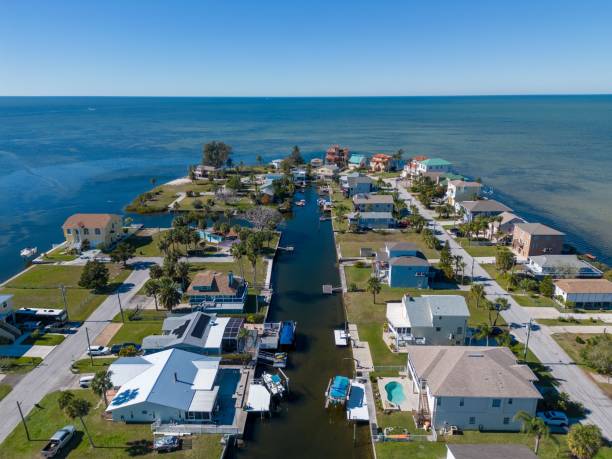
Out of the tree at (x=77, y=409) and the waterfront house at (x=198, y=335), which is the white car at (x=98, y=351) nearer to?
the waterfront house at (x=198, y=335)

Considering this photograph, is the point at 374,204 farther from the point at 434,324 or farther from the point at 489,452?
the point at 489,452

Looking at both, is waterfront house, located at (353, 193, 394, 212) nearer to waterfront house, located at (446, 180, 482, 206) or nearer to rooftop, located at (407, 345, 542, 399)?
waterfront house, located at (446, 180, 482, 206)

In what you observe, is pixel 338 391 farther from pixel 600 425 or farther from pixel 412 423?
pixel 600 425

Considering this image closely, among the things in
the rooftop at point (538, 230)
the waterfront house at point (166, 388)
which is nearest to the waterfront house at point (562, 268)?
the rooftop at point (538, 230)

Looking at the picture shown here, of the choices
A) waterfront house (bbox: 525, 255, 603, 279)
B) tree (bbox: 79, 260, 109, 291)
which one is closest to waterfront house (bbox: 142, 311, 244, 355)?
tree (bbox: 79, 260, 109, 291)

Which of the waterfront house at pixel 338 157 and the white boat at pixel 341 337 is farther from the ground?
the waterfront house at pixel 338 157
